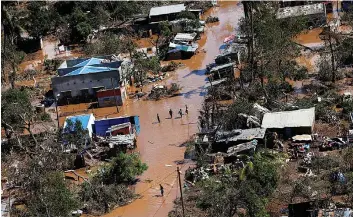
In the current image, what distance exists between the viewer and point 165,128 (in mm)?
25109

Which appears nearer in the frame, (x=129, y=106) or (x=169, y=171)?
(x=169, y=171)

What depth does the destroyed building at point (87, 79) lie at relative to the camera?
28328 mm

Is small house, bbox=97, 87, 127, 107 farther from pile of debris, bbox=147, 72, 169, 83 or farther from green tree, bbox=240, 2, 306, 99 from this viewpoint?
green tree, bbox=240, 2, 306, 99

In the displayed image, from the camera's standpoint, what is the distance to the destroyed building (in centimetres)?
2833

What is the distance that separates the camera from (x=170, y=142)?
77.9 feet

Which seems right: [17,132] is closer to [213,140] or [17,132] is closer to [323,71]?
[213,140]

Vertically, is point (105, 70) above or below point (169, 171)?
above

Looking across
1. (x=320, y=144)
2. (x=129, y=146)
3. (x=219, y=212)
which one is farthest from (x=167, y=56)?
(x=219, y=212)

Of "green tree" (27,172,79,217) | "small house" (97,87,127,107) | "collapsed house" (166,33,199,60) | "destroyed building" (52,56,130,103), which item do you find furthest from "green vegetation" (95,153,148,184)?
"collapsed house" (166,33,199,60)

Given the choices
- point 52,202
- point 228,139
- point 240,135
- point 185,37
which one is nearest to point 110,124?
point 228,139

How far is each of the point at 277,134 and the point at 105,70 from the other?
9.69 meters

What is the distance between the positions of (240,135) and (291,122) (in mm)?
1895

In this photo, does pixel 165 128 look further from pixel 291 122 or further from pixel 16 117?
pixel 16 117

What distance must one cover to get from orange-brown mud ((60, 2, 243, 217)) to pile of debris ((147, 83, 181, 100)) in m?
0.39
